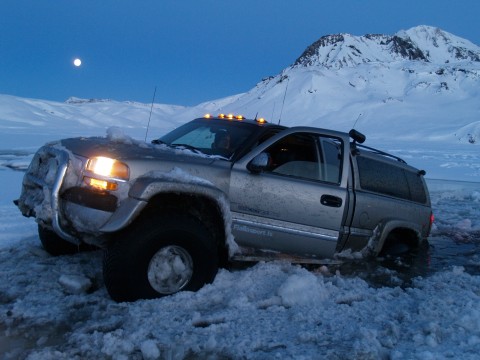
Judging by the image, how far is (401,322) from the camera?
3910 millimetres

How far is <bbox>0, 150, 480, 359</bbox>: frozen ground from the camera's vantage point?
3277 mm

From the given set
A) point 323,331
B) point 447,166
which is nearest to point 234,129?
point 323,331

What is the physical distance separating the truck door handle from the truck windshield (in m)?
1.02

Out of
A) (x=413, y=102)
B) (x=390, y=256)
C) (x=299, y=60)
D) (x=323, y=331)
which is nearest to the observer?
(x=323, y=331)

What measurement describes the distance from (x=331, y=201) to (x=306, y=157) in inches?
21.5

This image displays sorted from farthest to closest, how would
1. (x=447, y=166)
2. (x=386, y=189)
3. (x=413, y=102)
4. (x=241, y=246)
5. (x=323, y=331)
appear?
(x=413, y=102) < (x=447, y=166) < (x=386, y=189) < (x=241, y=246) < (x=323, y=331)

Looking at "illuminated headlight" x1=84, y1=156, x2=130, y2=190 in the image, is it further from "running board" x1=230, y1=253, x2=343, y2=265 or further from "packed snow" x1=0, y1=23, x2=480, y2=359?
"running board" x1=230, y1=253, x2=343, y2=265

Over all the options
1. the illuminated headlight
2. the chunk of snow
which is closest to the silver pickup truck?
the illuminated headlight

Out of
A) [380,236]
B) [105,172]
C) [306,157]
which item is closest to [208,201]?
[105,172]

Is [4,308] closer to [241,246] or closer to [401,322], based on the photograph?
[241,246]

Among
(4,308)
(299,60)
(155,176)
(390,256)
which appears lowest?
(4,308)

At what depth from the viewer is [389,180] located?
5.82 metres

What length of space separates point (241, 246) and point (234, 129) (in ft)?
4.51

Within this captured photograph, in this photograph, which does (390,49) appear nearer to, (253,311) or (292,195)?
(292,195)
